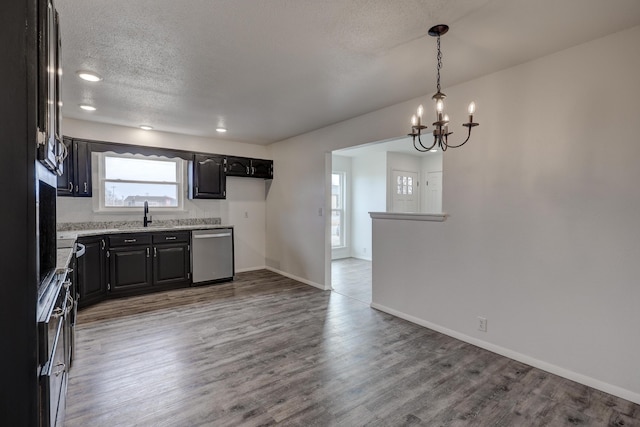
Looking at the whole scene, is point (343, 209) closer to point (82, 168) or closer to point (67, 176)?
point (82, 168)

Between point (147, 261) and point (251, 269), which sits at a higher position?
point (147, 261)

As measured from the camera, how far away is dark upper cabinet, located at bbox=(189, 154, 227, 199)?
17.3 ft

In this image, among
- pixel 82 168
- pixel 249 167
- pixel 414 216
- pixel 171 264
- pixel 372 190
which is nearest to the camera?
pixel 414 216

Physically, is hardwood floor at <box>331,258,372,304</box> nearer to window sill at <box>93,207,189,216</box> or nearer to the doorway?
the doorway

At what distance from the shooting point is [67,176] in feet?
13.7

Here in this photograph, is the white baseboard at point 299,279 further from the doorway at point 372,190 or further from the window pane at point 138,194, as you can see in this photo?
the window pane at point 138,194

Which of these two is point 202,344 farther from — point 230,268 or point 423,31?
point 423,31

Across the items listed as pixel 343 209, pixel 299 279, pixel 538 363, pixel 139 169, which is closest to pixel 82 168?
pixel 139 169

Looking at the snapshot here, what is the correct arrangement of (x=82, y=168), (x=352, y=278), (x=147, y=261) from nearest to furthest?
1. (x=82, y=168)
2. (x=147, y=261)
3. (x=352, y=278)

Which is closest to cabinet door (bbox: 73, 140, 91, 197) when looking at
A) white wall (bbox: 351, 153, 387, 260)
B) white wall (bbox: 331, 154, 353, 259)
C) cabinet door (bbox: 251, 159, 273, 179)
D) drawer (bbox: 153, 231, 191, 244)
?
drawer (bbox: 153, 231, 191, 244)

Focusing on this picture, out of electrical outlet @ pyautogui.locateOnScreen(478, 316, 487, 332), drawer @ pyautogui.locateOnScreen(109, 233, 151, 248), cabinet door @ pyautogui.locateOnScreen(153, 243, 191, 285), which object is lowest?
electrical outlet @ pyautogui.locateOnScreen(478, 316, 487, 332)

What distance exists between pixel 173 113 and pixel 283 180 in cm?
224

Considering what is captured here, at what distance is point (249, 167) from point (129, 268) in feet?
8.30

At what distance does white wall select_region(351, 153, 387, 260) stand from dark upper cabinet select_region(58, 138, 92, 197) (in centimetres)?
525
